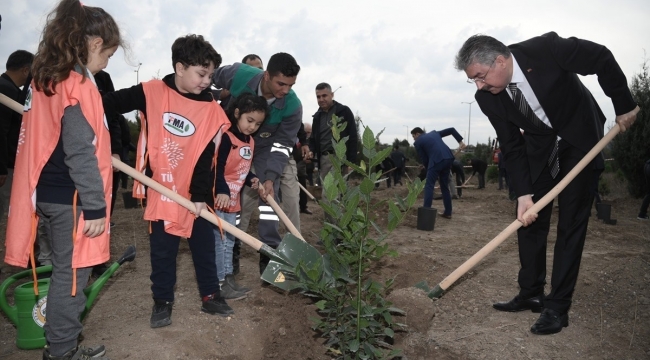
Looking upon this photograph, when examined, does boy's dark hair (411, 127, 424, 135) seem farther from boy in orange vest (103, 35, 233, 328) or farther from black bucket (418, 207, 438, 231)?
boy in orange vest (103, 35, 233, 328)

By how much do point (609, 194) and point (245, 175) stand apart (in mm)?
13013

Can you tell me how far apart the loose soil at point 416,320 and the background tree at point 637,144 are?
791 cm

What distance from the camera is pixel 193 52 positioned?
2.92 meters

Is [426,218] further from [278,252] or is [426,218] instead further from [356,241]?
[356,241]

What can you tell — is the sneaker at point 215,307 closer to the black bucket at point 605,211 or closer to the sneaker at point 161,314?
the sneaker at point 161,314

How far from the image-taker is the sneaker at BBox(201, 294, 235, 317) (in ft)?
10.9

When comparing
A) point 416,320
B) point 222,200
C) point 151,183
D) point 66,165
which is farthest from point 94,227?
point 416,320

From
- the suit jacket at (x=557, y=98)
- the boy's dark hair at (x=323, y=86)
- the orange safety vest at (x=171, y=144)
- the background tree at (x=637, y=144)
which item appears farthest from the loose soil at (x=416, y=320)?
the background tree at (x=637, y=144)

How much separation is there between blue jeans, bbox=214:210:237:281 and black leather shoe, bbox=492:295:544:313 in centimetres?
205

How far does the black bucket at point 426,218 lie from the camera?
290 inches

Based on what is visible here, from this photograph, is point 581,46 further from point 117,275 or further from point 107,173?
point 117,275

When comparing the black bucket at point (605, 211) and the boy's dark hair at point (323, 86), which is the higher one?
the boy's dark hair at point (323, 86)

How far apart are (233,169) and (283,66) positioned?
87 centimetres

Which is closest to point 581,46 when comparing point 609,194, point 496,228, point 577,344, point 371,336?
point 577,344
